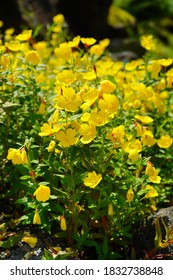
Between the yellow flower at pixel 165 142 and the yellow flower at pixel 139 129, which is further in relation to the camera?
the yellow flower at pixel 165 142

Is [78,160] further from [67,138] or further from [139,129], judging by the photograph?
[139,129]

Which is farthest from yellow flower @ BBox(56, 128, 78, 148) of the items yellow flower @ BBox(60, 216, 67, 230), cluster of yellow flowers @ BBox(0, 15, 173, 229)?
yellow flower @ BBox(60, 216, 67, 230)

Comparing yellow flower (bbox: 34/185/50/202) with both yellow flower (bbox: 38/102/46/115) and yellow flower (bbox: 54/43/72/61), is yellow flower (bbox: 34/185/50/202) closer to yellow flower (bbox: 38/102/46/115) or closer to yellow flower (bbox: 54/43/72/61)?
yellow flower (bbox: 38/102/46/115)

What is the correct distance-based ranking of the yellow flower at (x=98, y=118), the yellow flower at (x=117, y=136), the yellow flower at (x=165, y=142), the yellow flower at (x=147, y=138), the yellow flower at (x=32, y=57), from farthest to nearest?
the yellow flower at (x=165, y=142), the yellow flower at (x=32, y=57), the yellow flower at (x=147, y=138), the yellow flower at (x=117, y=136), the yellow flower at (x=98, y=118)

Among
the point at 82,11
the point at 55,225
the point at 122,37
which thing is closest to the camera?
the point at 55,225

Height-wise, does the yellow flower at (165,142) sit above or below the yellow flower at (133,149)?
below

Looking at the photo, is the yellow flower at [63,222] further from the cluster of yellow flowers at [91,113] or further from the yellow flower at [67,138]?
the yellow flower at [67,138]

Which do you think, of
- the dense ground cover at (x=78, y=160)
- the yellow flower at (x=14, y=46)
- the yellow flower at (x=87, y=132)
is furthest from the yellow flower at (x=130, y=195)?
the yellow flower at (x=14, y=46)
